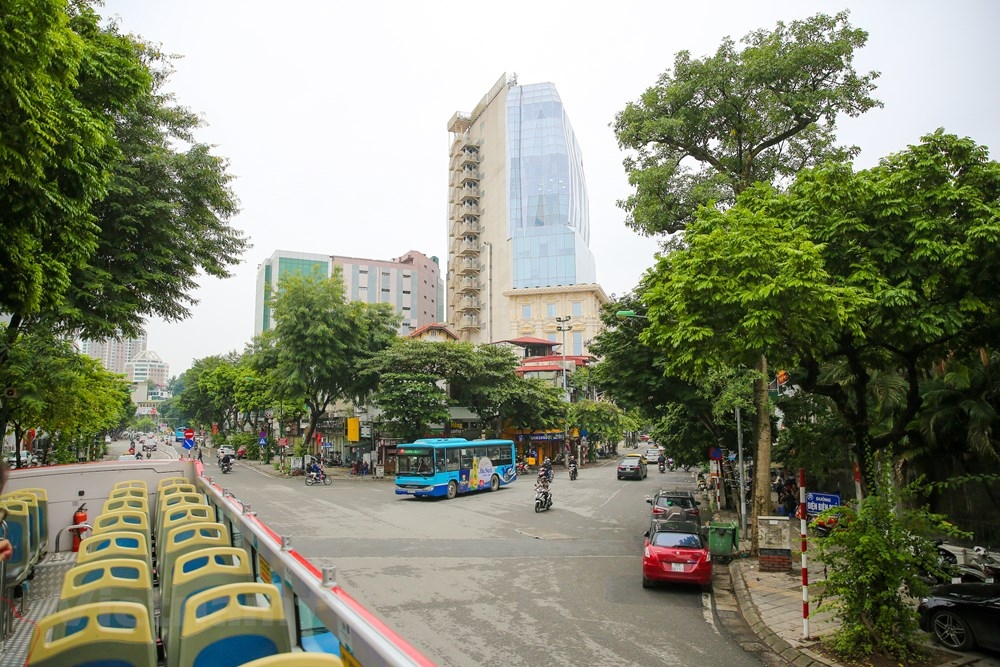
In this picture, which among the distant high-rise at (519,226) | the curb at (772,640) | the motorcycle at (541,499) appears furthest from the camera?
the distant high-rise at (519,226)

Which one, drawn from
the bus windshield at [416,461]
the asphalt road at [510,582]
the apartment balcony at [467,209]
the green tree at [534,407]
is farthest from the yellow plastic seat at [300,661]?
the apartment balcony at [467,209]

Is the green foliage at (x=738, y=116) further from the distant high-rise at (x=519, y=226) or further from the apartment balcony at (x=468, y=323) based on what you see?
the apartment balcony at (x=468, y=323)

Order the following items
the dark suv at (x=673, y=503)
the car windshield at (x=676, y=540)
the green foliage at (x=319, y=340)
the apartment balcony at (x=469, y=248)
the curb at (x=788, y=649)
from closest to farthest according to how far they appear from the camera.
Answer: the curb at (x=788, y=649) < the car windshield at (x=676, y=540) < the dark suv at (x=673, y=503) < the green foliage at (x=319, y=340) < the apartment balcony at (x=469, y=248)

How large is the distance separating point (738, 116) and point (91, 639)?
672 inches

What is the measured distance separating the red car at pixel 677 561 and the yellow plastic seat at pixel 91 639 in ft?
32.2

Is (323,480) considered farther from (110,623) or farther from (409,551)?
(110,623)

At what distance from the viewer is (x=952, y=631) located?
8.23m

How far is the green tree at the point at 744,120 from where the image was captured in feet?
49.4

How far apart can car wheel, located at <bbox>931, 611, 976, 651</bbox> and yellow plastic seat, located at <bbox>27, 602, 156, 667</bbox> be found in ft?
31.7

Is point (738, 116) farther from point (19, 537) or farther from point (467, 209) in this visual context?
point (467, 209)

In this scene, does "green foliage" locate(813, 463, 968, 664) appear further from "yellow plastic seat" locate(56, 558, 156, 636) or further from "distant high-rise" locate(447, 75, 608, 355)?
"distant high-rise" locate(447, 75, 608, 355)

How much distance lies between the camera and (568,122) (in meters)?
85.2

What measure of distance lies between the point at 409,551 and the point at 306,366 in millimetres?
23350

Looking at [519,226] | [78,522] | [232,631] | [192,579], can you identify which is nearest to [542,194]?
[519,226]
